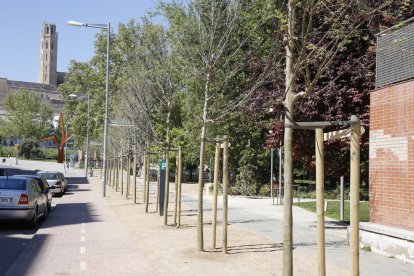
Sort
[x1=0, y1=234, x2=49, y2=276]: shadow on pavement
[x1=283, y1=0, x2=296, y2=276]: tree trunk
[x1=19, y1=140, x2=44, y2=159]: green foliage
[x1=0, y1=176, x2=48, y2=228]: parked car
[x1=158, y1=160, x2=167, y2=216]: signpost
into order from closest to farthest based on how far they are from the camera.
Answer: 1. [x1=283, y1=0, x2=296, y2=276]: tree trunk
2. [x1=0, y1=234, x2=49, y2=276]: shadow on pavement
3. [x1=0, y1=176, x2=48, y2=228]: parked car
4. [x1=158, y1=160, x2=167, y2=216]: signpost
5. [x1=19, y1=140, x2=44, y2=159]: green foliage

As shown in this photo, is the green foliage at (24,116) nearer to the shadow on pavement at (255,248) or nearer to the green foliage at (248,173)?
the green foliage at (248,173)

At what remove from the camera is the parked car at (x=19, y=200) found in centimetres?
1465

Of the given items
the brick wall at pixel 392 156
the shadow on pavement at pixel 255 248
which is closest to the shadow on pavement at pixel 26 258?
the shadow on pavement at pixel 255 248

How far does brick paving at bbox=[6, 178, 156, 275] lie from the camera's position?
9.16 m

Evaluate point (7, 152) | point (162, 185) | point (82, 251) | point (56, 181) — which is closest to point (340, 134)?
point (82, 251)

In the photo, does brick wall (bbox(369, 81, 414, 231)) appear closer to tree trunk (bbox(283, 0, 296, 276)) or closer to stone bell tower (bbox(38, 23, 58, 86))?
tree trunk (bbox(283, 0, 296, 276))

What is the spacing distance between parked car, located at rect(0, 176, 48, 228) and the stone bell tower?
17747cm

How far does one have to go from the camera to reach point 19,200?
1482 cm

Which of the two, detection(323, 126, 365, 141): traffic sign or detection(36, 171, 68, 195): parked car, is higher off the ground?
detection(323, 126, 365, 141): traffic sign

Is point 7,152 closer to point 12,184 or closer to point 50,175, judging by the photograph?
point 50,175

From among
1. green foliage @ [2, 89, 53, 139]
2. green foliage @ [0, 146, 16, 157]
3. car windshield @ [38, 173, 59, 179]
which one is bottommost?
car windshield @ [38, 173, 59, 179]

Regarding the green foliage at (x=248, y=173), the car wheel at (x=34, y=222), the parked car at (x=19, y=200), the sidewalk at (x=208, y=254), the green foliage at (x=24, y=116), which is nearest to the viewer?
the sidewalk at (x=208, y=254)

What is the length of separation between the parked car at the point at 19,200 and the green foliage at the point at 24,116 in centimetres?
9537

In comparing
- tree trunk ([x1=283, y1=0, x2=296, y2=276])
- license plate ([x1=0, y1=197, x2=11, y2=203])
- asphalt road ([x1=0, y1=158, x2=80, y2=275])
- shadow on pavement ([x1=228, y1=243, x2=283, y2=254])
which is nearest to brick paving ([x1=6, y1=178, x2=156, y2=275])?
asphalt road ([x1=0, y1=158, x2=80, y2=275])
